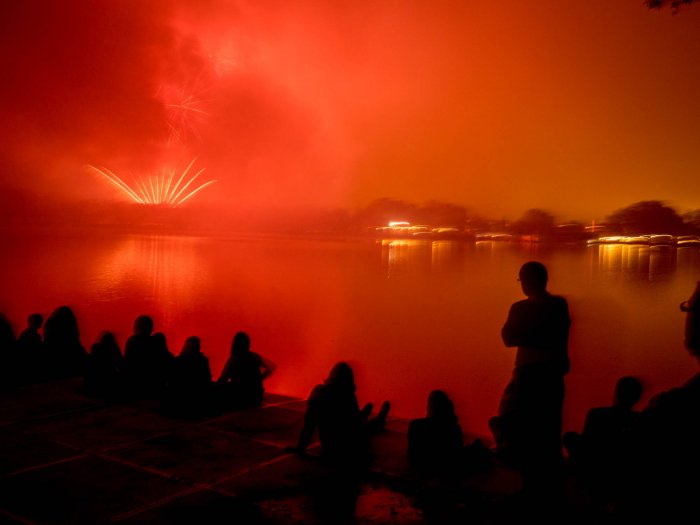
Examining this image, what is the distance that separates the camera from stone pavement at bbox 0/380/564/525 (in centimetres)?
447

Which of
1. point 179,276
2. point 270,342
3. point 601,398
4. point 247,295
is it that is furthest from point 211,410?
point 179,276

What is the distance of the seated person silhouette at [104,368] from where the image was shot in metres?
7.71

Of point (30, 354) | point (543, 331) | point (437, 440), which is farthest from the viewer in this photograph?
point (30, 354)

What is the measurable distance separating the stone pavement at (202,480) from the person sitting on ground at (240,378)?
397 millimetres

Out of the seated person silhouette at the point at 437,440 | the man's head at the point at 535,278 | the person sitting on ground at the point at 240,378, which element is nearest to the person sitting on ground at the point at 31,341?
the person sitting on ground at the point at 240,378

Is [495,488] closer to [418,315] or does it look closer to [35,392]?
[35,392]

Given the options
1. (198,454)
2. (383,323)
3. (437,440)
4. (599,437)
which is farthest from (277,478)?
(383,323)

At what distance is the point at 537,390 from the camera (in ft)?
14.8

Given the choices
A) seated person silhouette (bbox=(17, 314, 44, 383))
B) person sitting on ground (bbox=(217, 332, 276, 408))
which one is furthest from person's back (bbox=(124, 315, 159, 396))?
seated person silhouette (bbox=(17, 314, 44, 383))

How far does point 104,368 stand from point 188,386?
159 cm

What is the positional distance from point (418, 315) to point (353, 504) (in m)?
24.4

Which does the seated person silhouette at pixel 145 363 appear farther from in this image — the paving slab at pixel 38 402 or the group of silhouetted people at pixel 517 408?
the paving slab at pixel 38 402

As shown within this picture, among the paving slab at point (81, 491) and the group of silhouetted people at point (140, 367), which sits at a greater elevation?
the group of silhouetted people at point (140, 367)

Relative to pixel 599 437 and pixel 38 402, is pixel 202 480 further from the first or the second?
pixel 38 402
